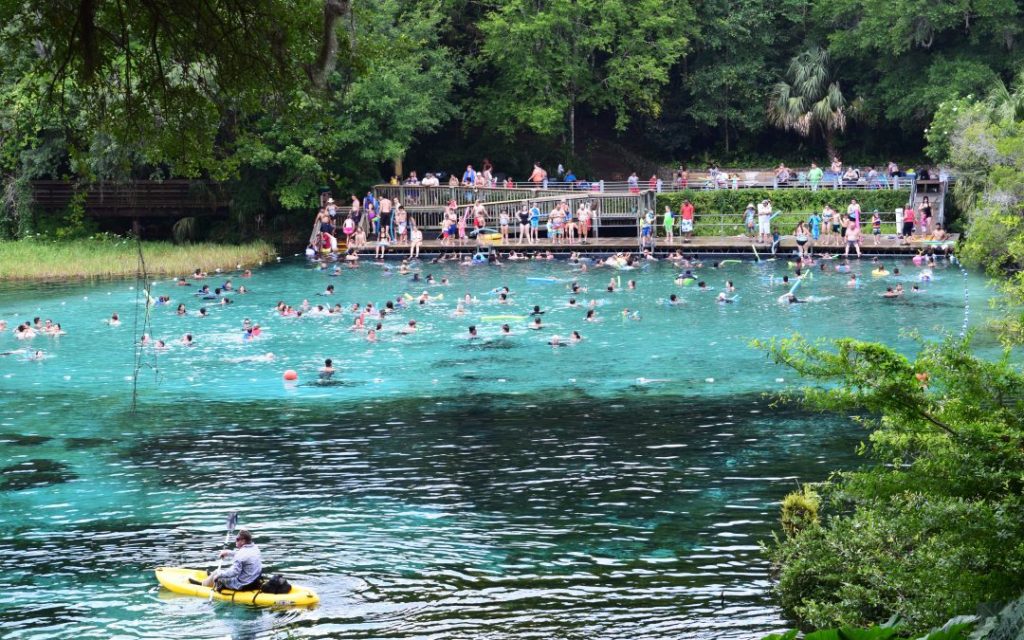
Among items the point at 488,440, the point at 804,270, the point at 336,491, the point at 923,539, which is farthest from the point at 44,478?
the point at 804,270

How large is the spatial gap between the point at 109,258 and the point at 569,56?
19.6 m

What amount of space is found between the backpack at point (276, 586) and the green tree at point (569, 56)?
37416 millimetres

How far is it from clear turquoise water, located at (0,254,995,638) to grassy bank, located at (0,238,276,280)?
9.25 m

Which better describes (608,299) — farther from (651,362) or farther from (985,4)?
(985,4)

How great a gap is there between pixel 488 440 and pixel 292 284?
857 inches

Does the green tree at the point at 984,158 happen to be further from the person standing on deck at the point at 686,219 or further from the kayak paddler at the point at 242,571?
the kayak paddler at the point at 242,571

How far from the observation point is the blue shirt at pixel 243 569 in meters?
15.8

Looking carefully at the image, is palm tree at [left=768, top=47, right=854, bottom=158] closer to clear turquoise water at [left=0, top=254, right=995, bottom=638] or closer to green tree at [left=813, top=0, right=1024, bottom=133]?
green tree at [left=813, top=0, right=1024, bottom=133]

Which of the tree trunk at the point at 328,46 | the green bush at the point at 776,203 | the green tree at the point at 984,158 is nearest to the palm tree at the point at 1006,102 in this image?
the green tree at the point at 984,158

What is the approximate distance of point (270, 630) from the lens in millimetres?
15023

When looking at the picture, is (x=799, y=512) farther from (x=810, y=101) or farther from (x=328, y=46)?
(x=810, y=101)

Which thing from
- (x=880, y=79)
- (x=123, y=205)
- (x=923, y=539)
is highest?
(x=880, y=79)

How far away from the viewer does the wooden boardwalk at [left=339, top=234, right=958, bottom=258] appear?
46688 mm

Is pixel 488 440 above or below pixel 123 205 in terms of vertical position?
below
